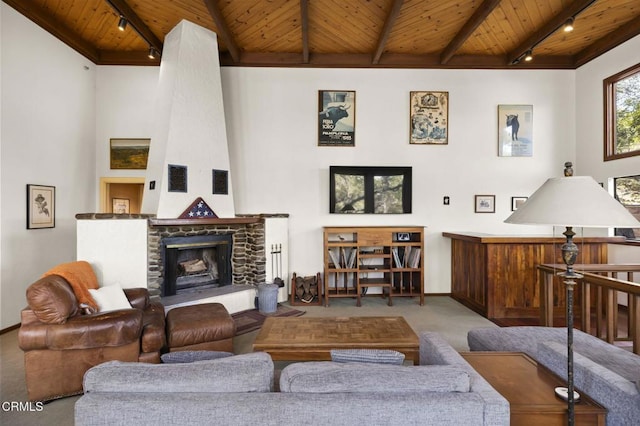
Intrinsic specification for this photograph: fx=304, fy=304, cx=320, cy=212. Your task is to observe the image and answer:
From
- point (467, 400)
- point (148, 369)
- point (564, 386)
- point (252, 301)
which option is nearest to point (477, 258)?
point (564, 386)

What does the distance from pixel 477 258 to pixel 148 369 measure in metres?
4.23

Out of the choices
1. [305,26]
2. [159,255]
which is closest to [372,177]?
[305,26]

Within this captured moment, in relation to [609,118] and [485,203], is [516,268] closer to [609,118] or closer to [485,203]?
[485,203]

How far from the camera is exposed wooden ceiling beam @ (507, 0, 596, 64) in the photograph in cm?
370

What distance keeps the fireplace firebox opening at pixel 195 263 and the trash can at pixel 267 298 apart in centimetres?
64

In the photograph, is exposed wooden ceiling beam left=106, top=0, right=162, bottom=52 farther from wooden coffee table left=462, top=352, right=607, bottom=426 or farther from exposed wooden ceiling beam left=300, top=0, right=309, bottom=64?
wooden coffee table left=462, top=352, right=607, bottom=426

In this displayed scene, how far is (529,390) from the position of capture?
144cm

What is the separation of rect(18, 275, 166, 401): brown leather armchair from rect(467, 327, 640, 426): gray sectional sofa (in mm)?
2757

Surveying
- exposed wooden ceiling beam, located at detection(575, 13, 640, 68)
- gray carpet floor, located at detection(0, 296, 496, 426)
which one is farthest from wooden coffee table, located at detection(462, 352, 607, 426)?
exposed wooden ceiling beam, located at detection(575, 13, 640, 68)

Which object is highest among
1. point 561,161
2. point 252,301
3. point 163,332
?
point 561,161

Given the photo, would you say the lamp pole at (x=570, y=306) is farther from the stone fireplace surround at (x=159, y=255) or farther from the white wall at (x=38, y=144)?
the white wall at (x=38, y=144)

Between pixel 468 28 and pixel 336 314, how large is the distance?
4347mm

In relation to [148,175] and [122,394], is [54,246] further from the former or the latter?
[122,394]

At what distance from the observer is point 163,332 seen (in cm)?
253
